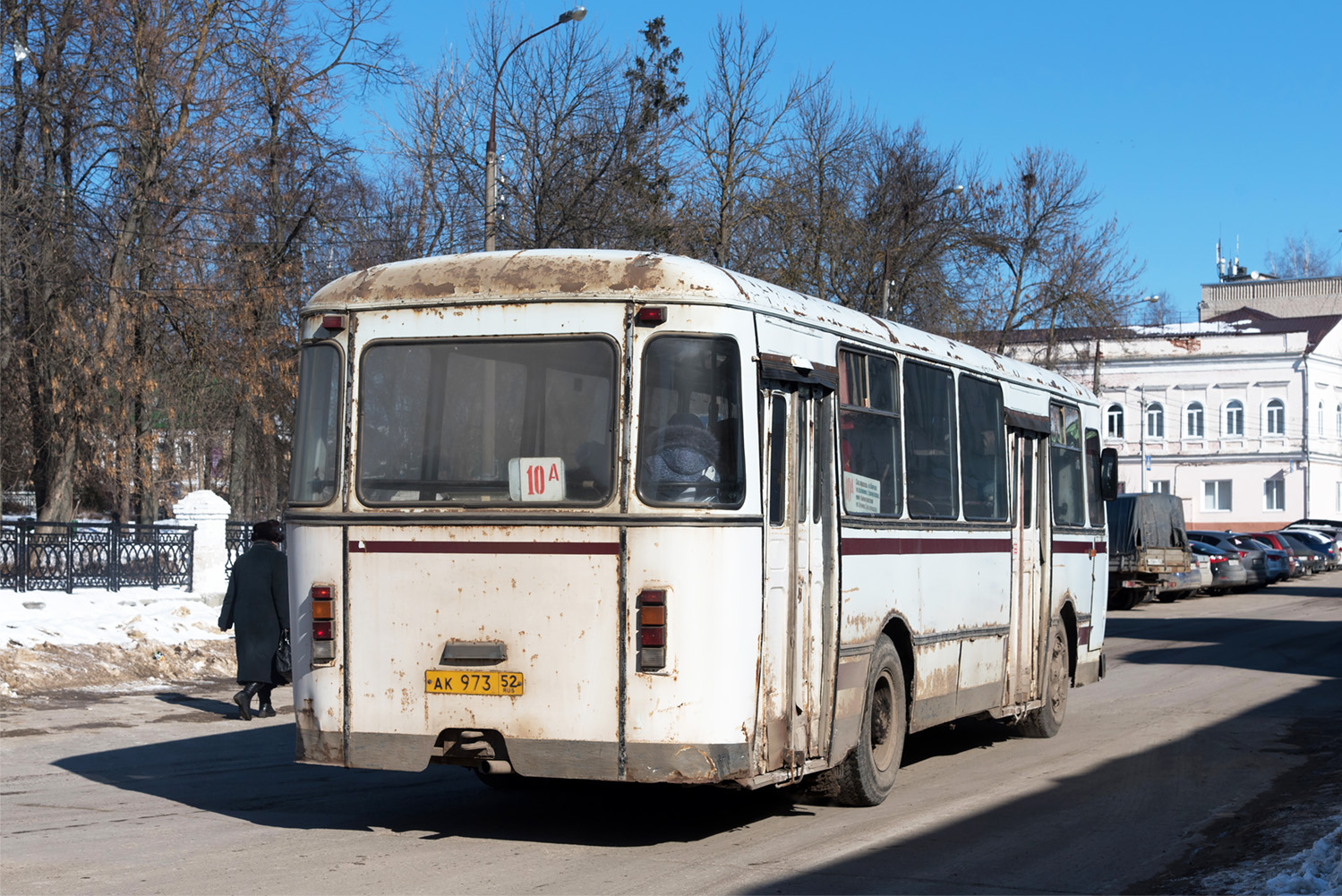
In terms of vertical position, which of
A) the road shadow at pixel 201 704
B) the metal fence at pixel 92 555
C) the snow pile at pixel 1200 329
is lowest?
the road shadow at pixel 201 704

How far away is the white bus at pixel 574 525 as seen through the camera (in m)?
7.56

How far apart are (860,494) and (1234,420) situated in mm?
71183

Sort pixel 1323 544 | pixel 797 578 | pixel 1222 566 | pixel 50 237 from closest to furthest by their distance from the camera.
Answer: pixel 797 578 → pixel 50 237 → pixel 1222 566 → pixel 1323 544

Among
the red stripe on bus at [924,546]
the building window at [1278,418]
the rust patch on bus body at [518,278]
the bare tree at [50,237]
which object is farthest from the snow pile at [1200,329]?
the rust patch on bus body at [518,278]

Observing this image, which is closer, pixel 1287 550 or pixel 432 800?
pixel 432 800

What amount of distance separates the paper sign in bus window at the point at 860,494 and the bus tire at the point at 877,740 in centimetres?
84

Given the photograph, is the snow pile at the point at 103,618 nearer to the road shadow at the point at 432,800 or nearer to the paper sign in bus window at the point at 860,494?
the road shadow at the point at 432,800

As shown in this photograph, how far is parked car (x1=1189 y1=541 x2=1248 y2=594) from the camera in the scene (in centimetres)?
3866

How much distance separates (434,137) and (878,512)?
78.9ft

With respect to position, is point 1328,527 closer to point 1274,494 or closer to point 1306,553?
point 1306,553

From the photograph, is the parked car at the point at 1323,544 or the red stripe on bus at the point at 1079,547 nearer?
the red stripe on bus at the point at 1079,547

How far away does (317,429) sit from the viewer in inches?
327

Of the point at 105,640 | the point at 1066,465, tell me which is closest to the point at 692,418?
the point at 1066,465

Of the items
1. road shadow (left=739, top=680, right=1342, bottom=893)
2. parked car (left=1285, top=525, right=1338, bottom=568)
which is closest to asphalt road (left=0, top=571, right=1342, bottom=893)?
road shadow (left=739, top=680, right=1342, bottom=893)
